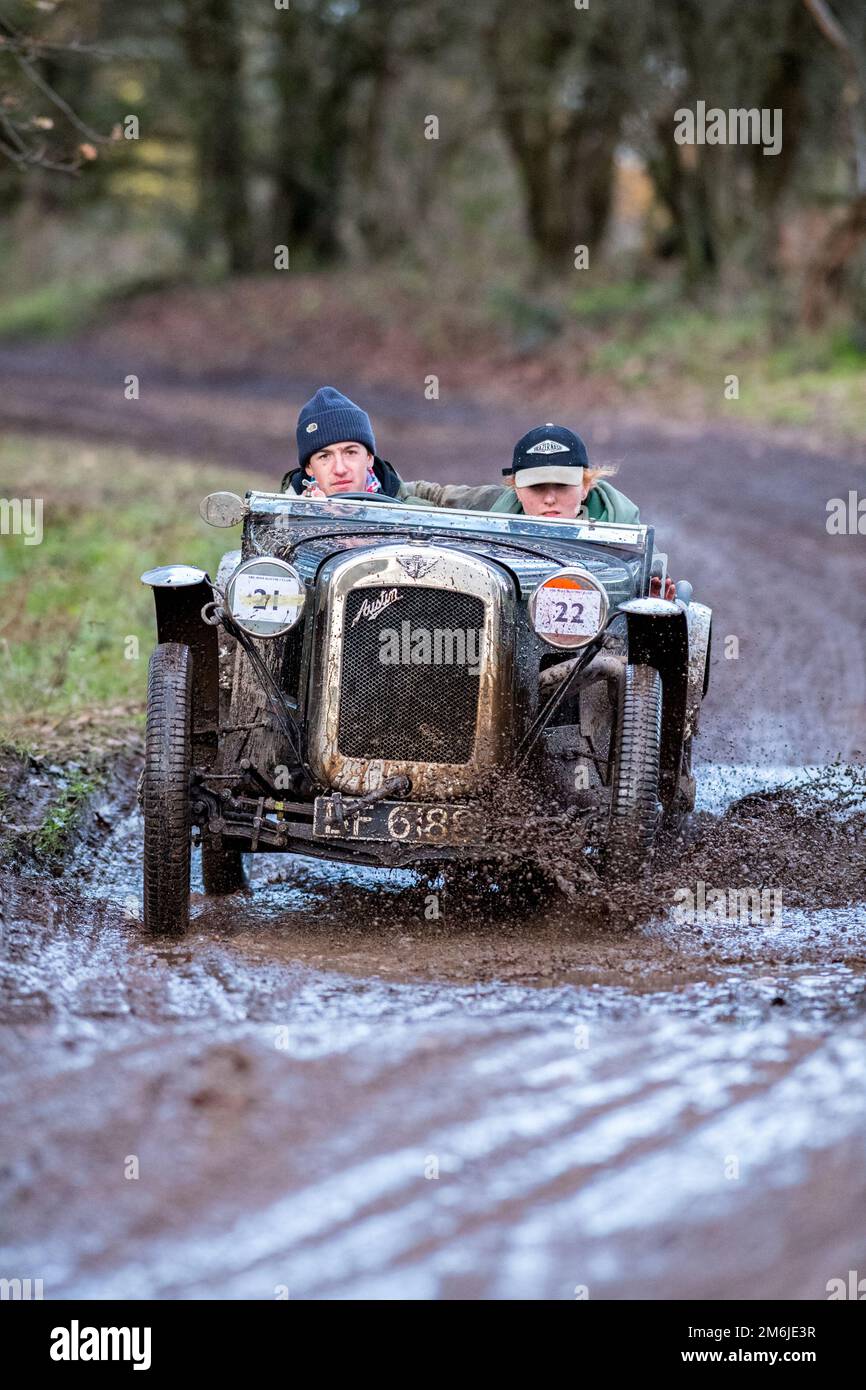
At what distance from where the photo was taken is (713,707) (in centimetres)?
873

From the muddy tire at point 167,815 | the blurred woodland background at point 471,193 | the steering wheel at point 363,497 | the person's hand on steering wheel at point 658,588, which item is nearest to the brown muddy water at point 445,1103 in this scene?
the muddy tire at point 167,815

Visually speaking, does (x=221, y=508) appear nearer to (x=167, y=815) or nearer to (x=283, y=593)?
(x=283, y=593)

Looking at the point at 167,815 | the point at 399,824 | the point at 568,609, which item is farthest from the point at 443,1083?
the point at 568,609

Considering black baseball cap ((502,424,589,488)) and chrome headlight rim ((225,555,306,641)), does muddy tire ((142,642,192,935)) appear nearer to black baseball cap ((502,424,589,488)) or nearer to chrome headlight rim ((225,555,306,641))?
chrome headlight rim ((225,555,306,641))

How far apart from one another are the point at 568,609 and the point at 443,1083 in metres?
2.14

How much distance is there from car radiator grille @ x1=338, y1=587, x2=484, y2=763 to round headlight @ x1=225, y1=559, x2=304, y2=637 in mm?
194

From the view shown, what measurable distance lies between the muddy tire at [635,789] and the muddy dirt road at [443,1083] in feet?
0.52

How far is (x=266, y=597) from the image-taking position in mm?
5574

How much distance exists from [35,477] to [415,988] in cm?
1152

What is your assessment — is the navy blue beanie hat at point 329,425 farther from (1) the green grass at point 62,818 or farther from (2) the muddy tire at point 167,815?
(1) the green grass at point 62,818

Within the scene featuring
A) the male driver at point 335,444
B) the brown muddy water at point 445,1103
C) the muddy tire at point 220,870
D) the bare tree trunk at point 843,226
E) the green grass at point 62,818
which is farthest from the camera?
the bare tree trunk at point 843,226

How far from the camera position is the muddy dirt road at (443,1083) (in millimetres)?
3172

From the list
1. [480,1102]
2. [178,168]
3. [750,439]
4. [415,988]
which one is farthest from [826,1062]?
[178,168]

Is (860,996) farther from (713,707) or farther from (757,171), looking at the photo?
(757,171)
